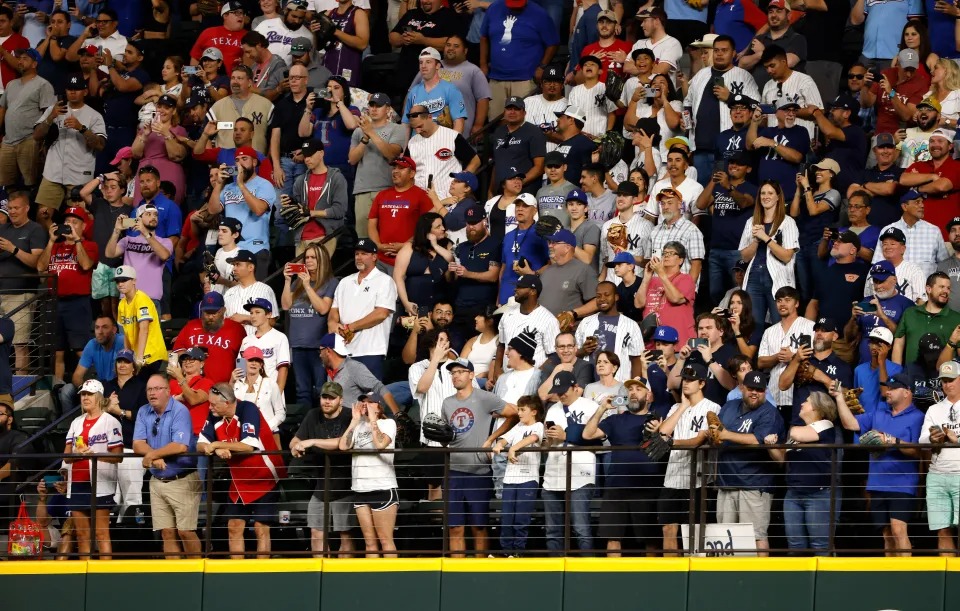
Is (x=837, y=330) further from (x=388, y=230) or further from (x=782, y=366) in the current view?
(x=388, y=230)

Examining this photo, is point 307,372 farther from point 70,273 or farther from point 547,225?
point 70,273

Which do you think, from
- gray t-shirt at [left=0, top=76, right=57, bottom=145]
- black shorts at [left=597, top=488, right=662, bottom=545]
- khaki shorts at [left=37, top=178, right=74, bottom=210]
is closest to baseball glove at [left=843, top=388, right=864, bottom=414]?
black shorts at [left=597, top=488, right=662, bottom=545]

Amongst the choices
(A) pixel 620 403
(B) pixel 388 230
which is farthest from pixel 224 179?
(A) pixel 620 403

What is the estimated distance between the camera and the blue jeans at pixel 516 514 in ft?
46.3

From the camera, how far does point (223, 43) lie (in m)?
20.5

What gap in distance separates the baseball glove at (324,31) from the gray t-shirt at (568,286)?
5.10 m

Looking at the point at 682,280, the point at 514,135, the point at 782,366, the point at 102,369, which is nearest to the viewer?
the point at 782,366

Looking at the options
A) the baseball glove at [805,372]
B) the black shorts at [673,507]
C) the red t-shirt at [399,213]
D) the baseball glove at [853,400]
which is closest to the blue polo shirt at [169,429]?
the red t-shirt at [399,213]

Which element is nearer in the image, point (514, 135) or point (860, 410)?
point (860, 410)

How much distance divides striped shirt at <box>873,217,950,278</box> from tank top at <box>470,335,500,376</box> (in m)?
3.60

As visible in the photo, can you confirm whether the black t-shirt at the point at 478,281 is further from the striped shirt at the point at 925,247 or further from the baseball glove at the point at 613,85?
the striped shirt at the point at 925,247

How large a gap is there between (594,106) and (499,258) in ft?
8.52

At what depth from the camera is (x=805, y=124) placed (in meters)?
17.4
